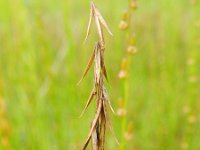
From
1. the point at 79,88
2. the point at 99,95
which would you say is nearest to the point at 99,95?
the point at 99,95

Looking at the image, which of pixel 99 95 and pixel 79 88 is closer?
pixel 99 95

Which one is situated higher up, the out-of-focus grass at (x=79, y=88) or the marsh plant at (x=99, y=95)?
the out-of-focus grass at (x=79, y=88)

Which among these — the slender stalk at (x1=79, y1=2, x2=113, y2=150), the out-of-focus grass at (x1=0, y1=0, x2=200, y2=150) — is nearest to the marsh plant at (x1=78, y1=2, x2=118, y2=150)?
the slender stalk at (x1=79, y1=2, x2=113, y2=150)

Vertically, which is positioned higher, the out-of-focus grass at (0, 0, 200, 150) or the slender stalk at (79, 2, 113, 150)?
the out-of-focus grass at (0, 0, 200, 150)

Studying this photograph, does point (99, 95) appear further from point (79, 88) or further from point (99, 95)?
point (79, 88)

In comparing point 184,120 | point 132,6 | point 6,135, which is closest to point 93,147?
point 132,6

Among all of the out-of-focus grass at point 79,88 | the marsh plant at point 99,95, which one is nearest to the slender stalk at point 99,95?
the marsh plant at point 99,95

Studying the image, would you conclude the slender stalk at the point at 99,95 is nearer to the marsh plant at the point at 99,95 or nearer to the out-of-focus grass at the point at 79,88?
the marsh plant at the point at 99,95

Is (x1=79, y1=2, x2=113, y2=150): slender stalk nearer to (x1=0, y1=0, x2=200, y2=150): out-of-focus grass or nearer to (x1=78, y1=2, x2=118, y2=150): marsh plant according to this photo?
(x1=78, y1=2, x2=118, y2=150): marsh plant
